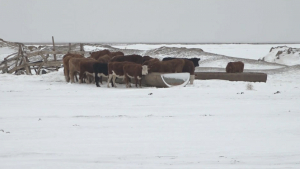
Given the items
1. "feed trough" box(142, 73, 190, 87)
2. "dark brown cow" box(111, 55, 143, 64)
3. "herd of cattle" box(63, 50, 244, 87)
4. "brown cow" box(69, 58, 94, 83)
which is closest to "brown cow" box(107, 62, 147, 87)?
"herd of cattle" box(63, 50, 244, 87)

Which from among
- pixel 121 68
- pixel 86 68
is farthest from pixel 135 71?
pixel 86 68

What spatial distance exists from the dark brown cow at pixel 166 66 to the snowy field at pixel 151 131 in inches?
181

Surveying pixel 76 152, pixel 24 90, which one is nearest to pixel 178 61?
pixel 24 90

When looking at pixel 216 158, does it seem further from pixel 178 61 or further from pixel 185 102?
pixel 178 61

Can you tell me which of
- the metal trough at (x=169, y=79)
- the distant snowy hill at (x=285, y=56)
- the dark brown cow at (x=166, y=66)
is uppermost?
the dark brown cow at (x=166, y=66)

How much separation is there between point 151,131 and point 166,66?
32.0ft

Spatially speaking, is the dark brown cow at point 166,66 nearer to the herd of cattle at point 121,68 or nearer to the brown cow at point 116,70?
the herd of cattle at point 121,68

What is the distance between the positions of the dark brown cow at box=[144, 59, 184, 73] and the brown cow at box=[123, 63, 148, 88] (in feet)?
1.47

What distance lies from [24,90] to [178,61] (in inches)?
228

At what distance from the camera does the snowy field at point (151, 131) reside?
18.6 feet

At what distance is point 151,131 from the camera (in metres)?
7.31

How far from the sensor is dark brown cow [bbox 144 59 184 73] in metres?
16.8

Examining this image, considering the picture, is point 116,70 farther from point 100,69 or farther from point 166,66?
point 166,66

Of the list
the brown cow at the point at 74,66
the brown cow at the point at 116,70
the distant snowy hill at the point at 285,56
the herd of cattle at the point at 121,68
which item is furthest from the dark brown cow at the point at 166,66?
the distant snowy hill at the point at 285,56
